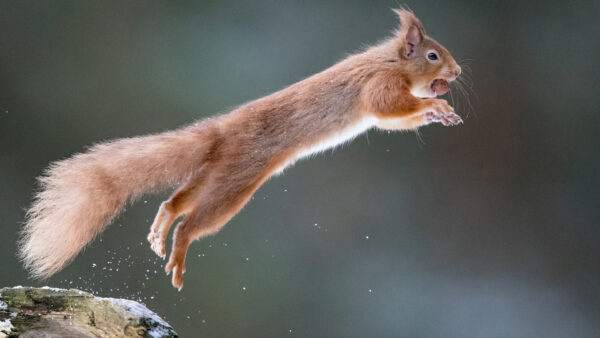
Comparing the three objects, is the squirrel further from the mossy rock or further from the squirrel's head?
the mossy rock

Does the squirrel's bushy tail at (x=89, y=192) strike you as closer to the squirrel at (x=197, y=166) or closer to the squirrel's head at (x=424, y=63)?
the squirrel at (x=197, y=166)

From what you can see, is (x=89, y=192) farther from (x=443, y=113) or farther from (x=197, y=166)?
(x=443, y=113)

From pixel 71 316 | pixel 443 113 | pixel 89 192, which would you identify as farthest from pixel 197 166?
pixel 443 113

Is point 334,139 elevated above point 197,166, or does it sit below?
above

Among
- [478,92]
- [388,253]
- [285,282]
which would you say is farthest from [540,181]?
[285,282]

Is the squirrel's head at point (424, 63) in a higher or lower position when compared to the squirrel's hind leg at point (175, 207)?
higher

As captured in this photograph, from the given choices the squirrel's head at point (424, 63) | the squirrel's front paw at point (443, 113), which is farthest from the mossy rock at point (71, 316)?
the squirrel's head at point (424, 63)

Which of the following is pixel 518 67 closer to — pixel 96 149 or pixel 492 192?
pixel 492 192

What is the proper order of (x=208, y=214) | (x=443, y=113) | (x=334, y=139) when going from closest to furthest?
1. (x=443, y=113)
2. (x=208, y=214)
3. (x=334, y=139)
